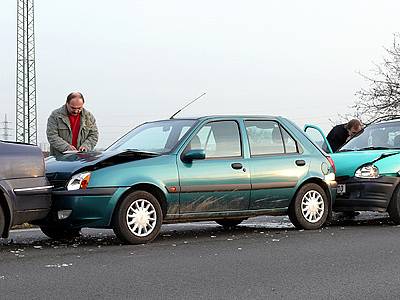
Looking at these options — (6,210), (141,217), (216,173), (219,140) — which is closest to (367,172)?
(219,140)

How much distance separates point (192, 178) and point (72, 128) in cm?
228

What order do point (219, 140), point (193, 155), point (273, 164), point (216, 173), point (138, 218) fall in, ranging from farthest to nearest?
point (273, 164)
point (219, 140)
point (216, 173)
point (193, 155)
point (138, 218)

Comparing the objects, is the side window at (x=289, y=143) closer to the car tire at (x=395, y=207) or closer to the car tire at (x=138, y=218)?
the car tire at (x=395, y=207)

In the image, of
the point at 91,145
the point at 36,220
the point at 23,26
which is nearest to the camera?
the point at 36,220

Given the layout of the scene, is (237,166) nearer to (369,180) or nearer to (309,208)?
(309,208)

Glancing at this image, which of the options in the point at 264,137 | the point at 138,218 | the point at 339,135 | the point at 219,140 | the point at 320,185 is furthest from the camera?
the point at 339,135

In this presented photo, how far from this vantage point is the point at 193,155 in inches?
331

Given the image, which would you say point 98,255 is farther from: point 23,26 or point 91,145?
point 23,26

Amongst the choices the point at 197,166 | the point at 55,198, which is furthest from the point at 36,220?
the point at 197,166

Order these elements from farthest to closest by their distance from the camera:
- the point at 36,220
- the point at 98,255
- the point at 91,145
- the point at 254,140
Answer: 1. the point at 91,145
2. the point at 254,140
3. the point at 36,220
4. the point at 98,255

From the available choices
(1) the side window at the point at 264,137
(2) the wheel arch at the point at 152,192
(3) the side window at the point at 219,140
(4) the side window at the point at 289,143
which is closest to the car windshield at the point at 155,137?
(3) the side window at the point at 219,140

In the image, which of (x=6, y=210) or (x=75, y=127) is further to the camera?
(x=75, y=127)

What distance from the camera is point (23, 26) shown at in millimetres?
31234

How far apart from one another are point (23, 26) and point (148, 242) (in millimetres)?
24882
